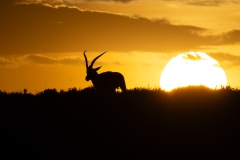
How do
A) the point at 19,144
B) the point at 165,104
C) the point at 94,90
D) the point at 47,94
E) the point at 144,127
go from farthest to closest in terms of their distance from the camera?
1. the point at 94,90
2. the point at 47,94
3. the point at 165,104
4. the point at 144,127
5. the point at 19,144

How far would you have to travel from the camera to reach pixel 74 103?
86.0ft

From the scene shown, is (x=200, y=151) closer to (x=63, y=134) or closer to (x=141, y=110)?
(x=141, y=110)

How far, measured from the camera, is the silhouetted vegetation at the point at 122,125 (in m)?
22.9

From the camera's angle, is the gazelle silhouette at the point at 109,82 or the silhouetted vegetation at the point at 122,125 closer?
the silhouetted vegetation at the point at 122,125

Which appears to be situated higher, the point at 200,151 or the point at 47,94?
the point at 47,94

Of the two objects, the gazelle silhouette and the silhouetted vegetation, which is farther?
the gazelle silhouette

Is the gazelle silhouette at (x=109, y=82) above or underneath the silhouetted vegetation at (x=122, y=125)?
above

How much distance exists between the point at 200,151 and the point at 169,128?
1783mm

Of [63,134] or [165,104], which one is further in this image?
[165,104]

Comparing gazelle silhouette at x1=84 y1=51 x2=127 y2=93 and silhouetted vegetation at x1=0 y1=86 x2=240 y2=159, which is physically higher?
gazelle silhouette at x1=84 y1=51 x2=127 y2=93

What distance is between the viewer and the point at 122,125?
80.1 feet

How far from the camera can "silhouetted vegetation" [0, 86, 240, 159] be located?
22.9 m

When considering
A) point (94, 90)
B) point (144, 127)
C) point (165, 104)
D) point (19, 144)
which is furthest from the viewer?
point (94, 90)

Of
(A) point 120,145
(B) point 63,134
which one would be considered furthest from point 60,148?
(A) point 120,145
